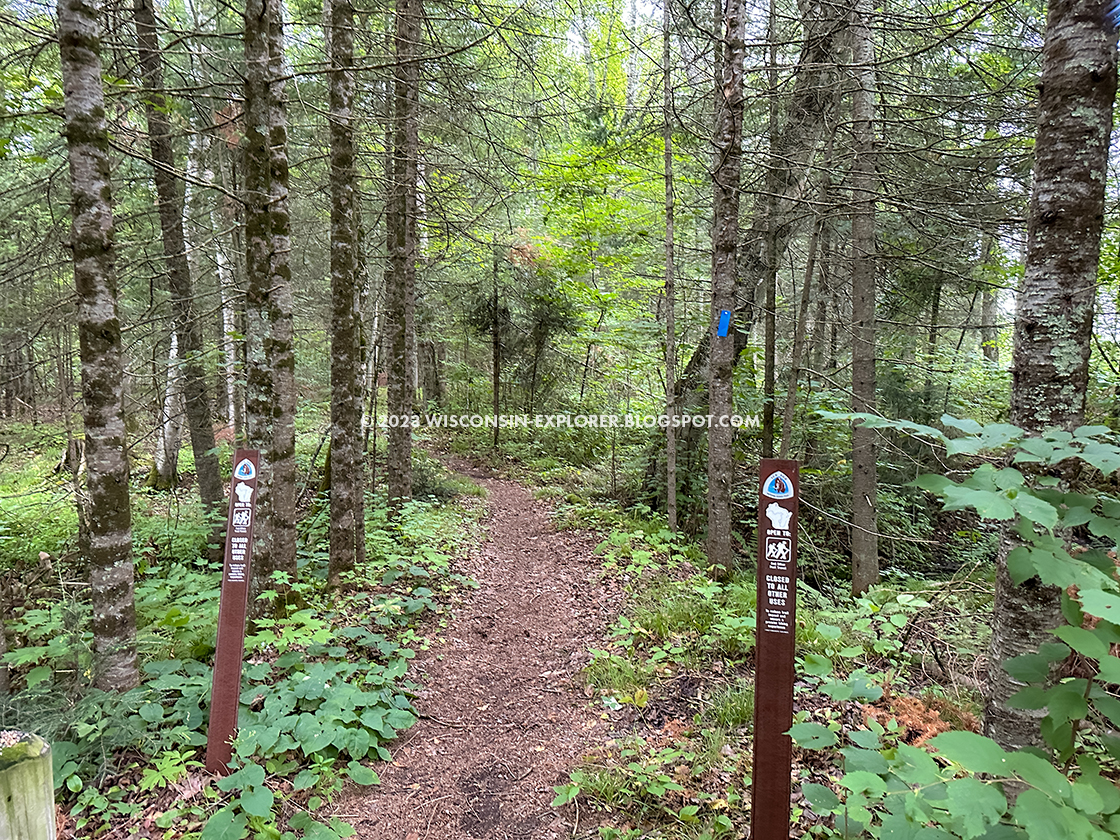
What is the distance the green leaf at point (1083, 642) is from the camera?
1426 mm

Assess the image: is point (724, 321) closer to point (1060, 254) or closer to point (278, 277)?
point (1060, 254)

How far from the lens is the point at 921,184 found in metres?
6.78

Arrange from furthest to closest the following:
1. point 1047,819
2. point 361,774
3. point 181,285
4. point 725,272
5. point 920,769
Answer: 1. point 181,285
2. point 725,272
3. point 361,774
4. point 920,769
5. point 1047,819

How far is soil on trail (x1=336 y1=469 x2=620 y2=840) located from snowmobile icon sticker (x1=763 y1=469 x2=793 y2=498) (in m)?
2.51

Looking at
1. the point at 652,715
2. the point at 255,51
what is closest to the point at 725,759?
the point at 652,715

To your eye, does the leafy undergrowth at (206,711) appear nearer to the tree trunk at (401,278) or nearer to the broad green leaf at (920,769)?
the broad green leaf at (920,769)

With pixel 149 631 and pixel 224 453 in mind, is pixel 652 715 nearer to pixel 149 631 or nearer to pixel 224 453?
pixel 149 631

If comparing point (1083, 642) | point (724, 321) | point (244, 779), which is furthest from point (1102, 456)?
point (724, 321)

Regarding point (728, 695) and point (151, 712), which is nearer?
point (151, 712)

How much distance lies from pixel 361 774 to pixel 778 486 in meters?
3.37

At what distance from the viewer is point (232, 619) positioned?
3.82 m

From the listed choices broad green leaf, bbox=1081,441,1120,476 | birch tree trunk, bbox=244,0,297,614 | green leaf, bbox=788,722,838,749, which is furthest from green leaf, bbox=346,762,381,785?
broad green leaf, bbox=1081,441,1120,476

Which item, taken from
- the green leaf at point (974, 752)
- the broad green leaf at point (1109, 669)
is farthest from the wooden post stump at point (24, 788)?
the broad green leaf at point (1109, 669)

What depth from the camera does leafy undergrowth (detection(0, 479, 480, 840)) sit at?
336cm
